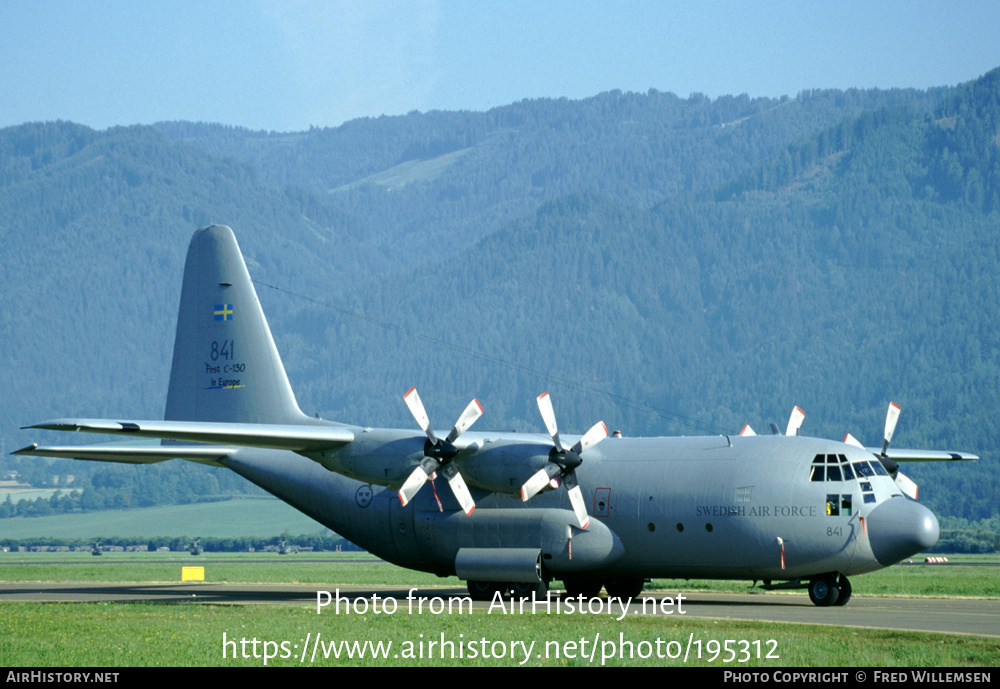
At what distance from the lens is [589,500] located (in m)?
29.2

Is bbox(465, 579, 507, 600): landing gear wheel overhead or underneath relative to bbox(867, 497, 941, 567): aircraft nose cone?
underneath

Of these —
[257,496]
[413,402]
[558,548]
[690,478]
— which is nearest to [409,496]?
[413,402]

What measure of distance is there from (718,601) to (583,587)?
337 centimetres

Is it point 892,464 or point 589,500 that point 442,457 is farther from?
point 892,464

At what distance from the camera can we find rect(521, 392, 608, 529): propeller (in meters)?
27.7

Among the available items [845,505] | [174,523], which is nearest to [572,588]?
[845,505]

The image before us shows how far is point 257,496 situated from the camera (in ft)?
606

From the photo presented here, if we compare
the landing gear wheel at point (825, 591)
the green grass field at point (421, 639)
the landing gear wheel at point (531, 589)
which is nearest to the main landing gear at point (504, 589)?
the landing gear wheel at point (531, 589)

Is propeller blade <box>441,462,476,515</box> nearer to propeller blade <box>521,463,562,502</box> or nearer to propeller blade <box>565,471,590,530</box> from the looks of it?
propeller blade <box>521,463,562,502</box>

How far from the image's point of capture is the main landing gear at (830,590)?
2739cm

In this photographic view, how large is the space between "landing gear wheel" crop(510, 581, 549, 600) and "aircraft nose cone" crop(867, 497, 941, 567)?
7.65 metres

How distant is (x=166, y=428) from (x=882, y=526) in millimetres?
15615

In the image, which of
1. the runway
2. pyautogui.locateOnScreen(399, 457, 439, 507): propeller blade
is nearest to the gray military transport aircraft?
pyautogui.locateOnScreen(399, 457, 439, 507): propeller blade

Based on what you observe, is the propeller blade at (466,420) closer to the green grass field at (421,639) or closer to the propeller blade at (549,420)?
the propeller blade at (549,420)
